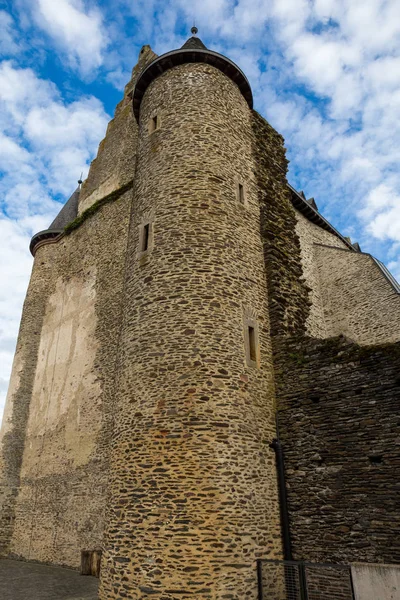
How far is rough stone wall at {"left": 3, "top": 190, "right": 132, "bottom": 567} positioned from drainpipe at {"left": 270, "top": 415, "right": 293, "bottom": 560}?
5583mm

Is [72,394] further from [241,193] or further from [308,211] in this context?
[308,211]

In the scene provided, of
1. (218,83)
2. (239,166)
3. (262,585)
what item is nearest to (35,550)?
(262,585)

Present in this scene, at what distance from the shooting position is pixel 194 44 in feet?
42.6

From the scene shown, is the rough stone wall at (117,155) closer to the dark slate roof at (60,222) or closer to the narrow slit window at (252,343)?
the dark slate roof at (60,222)

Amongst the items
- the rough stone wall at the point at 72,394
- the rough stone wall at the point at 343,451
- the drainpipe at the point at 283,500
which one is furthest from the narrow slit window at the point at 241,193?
the drainpipe at the point at 283,500

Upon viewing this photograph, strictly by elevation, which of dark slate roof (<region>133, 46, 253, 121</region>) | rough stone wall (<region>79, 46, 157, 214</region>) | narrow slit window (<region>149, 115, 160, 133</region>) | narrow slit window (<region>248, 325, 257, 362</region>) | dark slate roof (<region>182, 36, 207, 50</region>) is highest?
rough stone wall (<region>79, 46, 157, 214</region>)

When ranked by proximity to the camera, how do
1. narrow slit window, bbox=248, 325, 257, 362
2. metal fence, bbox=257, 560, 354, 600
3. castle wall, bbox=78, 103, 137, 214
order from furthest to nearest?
1. castle wall, bbox=78, 103, 137, 214
2. narrow slit window, bbox=248, 325, 257, 362
3. metal fence, bbox=257, 560, 354, 600

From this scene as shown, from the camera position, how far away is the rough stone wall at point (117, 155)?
59.7 ft

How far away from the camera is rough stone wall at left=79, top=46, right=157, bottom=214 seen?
18.2m

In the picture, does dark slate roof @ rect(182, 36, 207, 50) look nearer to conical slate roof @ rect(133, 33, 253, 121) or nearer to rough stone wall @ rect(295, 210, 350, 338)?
conical slate roof @ rect(133, 33, 253, 121)

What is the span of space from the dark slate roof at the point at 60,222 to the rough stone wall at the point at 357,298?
12193 millimetres

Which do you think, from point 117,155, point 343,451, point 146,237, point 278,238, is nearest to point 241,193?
point 278,238

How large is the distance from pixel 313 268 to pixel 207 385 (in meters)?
9.94

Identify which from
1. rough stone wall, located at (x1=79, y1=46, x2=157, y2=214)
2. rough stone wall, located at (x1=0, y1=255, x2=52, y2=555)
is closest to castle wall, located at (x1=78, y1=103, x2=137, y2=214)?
rough stone wall, located at (x1=79, y1=46, x2=157, y2=214)
